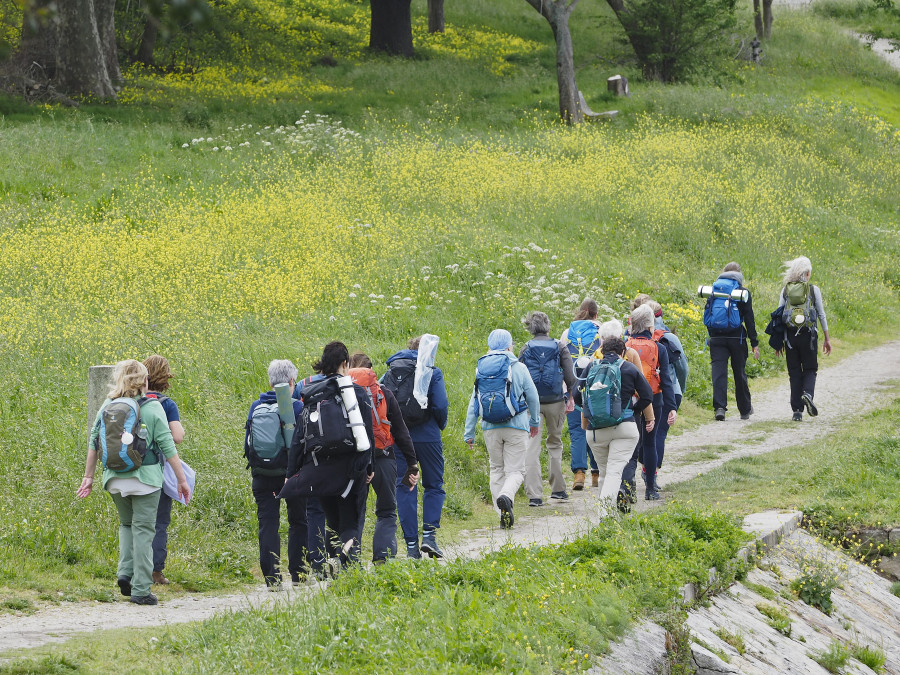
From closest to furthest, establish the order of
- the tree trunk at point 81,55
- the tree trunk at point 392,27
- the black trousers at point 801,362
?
the black trousers at point 801,362
the tree trunk at point 81,55
the tree trunk at point 392,27

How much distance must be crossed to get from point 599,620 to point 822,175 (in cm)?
2266

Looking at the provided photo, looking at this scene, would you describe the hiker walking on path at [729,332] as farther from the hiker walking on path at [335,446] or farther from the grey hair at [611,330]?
the hiker walking on path at [335,446]

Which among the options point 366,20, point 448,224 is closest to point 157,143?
point 448,224

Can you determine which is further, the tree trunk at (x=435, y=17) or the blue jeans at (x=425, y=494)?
the tree trunk at (x=435, y=17)

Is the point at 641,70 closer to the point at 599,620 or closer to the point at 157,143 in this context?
the point at 157,143

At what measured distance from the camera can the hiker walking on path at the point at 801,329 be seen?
12578 millimetres

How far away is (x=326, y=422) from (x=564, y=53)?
21.5 meters

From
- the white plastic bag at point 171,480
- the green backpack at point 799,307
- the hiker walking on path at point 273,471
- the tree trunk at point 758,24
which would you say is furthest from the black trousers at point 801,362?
the tree trunk at point 758,24

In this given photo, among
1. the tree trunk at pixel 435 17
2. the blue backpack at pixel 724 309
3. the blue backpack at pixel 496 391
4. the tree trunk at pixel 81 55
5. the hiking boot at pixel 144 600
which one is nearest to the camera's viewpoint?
the hiking boot at pixel 144 600

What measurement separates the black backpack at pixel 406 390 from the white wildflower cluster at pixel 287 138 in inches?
557

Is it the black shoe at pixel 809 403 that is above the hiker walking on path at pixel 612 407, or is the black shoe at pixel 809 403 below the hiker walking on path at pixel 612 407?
below

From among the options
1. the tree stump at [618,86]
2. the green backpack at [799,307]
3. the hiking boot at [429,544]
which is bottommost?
the hiking boot at [429,544]

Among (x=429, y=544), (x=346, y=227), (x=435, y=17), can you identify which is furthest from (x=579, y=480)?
(x=435, y=17)

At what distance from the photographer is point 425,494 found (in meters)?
8.39
